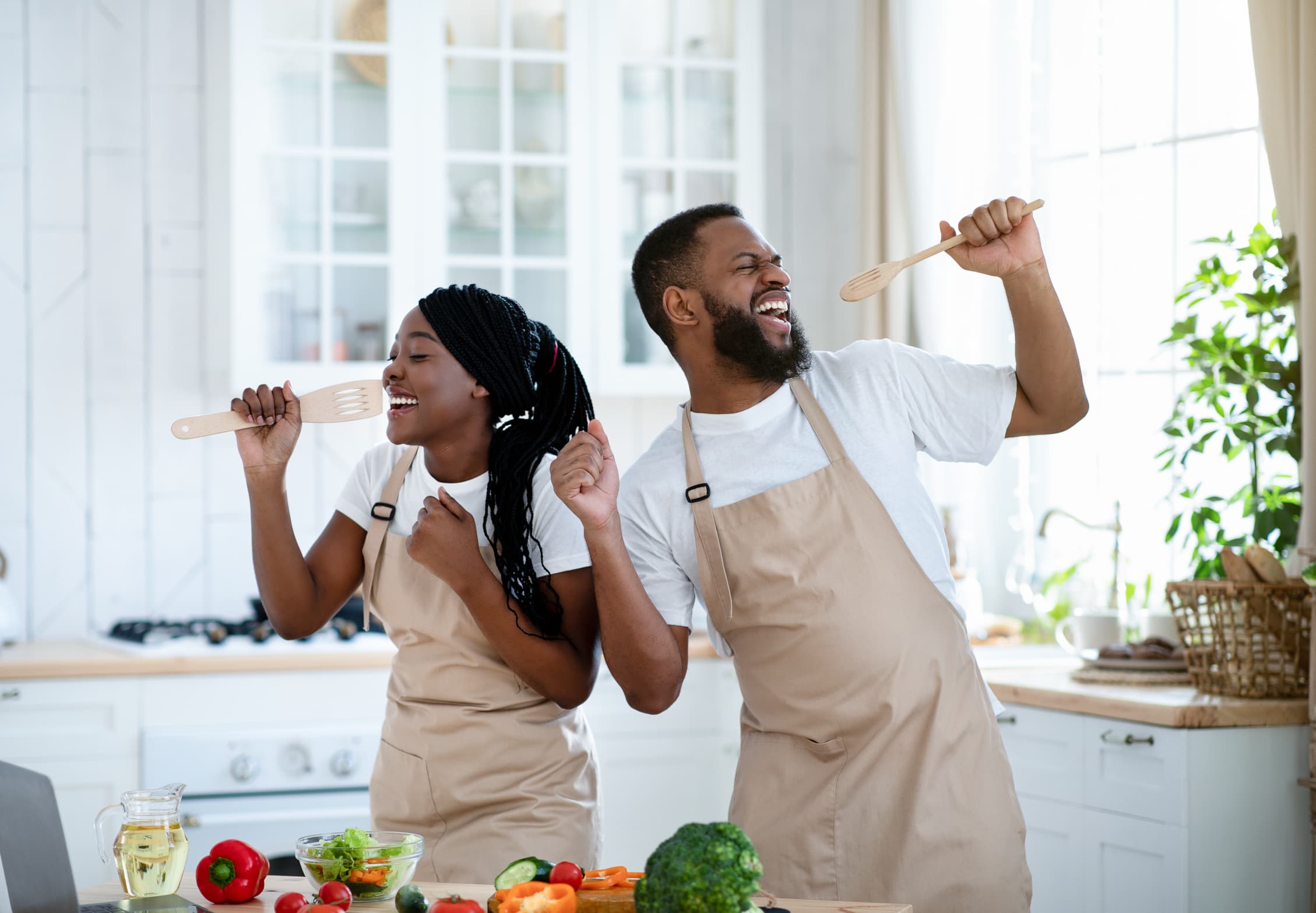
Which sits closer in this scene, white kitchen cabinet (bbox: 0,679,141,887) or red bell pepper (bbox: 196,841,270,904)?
red bell pepper (bbox: 196,841,270,904)

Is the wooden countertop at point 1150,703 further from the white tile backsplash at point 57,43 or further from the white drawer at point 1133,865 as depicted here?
the white tile backsplash at point 57,43

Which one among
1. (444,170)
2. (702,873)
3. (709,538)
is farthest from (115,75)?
(702,873)

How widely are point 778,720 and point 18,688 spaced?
191cm

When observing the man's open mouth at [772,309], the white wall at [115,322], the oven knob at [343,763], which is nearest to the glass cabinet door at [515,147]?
the white wall at [115,322]

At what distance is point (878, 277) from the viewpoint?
167cm

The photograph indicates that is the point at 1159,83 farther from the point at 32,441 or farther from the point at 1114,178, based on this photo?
the point at 32,441

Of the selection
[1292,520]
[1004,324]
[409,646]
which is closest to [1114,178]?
[1004,324]

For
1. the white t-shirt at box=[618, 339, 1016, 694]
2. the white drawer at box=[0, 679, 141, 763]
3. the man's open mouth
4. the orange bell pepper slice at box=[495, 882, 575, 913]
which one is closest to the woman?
the white t-shirt at box=[618, 339, 1016, 694]

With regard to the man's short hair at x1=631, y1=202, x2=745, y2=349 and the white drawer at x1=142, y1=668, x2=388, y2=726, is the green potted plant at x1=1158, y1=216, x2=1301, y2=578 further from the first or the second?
the white drawer at x1=142, y1=668, x2=388, y2=726

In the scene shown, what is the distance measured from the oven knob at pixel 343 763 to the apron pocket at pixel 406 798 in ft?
4.04

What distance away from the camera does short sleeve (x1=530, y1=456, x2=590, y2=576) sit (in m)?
1.71

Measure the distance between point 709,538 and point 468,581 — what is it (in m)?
0.31

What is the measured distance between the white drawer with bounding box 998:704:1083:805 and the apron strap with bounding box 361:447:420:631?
1174mm

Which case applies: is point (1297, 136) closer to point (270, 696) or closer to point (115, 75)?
point (270, 696)
